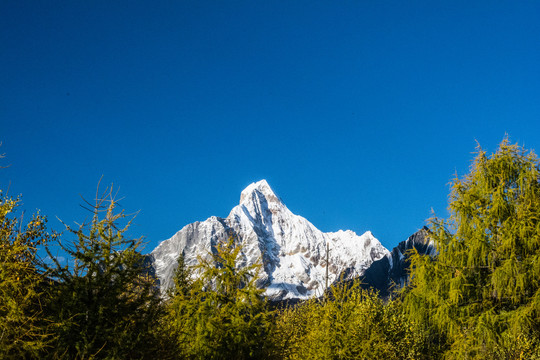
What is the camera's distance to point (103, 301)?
8.23 m

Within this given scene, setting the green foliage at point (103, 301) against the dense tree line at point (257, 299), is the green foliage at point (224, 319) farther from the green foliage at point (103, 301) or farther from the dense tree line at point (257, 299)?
the green foliage at point (103, 301)

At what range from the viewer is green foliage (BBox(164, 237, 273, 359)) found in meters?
11.6

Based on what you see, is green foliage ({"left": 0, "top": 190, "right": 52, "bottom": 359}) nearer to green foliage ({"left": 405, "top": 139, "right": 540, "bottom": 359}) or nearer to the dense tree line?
the dense tree line

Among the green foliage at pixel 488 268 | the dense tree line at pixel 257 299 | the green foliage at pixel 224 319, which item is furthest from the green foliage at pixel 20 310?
the green foliage at pixel 488 268

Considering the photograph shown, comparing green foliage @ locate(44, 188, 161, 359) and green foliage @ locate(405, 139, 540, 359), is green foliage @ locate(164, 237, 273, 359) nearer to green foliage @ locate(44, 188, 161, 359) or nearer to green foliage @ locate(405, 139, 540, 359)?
green foliage @ locate(44, 188, 161, 359)

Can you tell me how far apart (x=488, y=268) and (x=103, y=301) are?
10.8 meters

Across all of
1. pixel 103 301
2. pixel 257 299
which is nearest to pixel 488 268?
pixel 257 299

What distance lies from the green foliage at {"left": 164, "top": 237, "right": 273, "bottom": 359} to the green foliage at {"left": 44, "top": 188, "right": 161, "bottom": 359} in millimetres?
2440

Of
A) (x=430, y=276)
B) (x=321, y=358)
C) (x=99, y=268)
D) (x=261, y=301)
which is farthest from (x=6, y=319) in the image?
(x=430, y=276)

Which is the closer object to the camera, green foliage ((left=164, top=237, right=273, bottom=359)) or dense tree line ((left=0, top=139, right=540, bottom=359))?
dense tree line ((left=0, top=139, right=540, bottom=359))

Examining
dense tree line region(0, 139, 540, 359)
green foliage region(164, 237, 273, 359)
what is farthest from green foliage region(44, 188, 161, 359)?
green foliage region(164, 237, 273, 359)

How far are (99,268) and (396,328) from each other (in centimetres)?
1463

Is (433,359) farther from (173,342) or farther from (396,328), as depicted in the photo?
(173,342)

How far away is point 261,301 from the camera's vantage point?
1311cm
